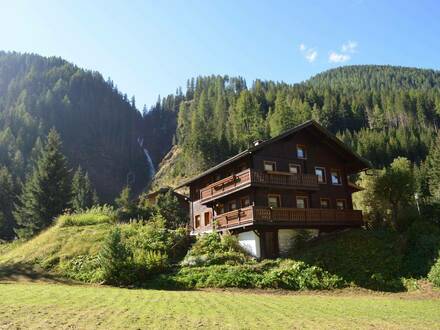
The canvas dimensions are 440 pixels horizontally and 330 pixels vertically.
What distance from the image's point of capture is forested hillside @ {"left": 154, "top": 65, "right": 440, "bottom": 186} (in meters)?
92.4

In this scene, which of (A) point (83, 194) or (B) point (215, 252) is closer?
(B) point (215, 252)

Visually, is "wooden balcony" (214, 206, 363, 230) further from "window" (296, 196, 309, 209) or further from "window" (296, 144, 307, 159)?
"window" (296, 144, 307, 159)

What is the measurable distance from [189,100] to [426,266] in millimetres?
173236

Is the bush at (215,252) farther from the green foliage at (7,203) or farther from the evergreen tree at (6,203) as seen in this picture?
the evergreen tree at (6,203)

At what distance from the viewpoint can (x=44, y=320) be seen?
1088 cm

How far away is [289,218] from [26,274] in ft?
56.9

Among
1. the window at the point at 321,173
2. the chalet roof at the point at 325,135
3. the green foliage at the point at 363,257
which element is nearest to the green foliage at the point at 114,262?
the green foliage at the point at 363,257

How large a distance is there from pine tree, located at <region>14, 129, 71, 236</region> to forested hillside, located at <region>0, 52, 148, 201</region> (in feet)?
178

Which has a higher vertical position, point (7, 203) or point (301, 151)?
point (7, 203)

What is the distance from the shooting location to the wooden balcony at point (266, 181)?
94.2 ft

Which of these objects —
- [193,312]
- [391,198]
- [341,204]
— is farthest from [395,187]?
[193,312]

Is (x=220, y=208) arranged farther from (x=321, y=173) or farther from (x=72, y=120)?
(x=72, y=120)

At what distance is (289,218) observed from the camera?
92.4 feet

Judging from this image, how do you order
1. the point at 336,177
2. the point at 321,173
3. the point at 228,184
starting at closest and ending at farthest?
1. the point at 228,184
2. the point at 321,173
3. the point at 336,177
